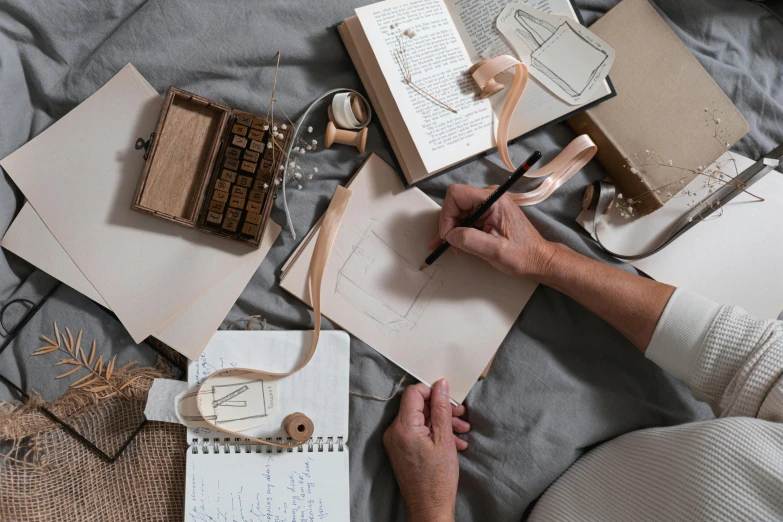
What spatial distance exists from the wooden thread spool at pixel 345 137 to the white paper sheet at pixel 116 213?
295mm

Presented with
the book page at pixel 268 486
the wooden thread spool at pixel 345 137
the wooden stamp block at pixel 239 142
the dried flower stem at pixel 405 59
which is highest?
the dried flower stem at pixel 405 59

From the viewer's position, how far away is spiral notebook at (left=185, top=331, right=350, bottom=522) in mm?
1009

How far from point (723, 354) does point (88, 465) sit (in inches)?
44.3

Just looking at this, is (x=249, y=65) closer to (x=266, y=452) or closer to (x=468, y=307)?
(x=468, y=307)

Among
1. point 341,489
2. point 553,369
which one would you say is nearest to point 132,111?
point 341,489

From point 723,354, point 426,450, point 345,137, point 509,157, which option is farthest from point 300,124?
point 723,354

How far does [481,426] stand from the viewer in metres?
1.08

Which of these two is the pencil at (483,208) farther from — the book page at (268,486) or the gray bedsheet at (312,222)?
the book page at (268,486)

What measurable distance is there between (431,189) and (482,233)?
0.52 feet

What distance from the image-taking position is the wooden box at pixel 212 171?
1.00 metres

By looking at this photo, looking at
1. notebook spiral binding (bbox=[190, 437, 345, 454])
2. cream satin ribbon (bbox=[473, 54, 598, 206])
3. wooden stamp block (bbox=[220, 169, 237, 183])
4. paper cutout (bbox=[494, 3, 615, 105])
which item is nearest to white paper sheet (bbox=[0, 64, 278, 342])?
wooden stamp block (bbox=[220, 169, 237, 183])

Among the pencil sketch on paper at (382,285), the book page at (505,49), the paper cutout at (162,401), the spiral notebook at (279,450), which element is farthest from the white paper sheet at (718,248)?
the paper cutout at (162,401)

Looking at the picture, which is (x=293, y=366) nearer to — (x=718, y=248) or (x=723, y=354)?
(x=723, y=354)

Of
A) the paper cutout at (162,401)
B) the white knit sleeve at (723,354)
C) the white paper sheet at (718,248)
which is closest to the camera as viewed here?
the white knit sleeve at (723,354)
